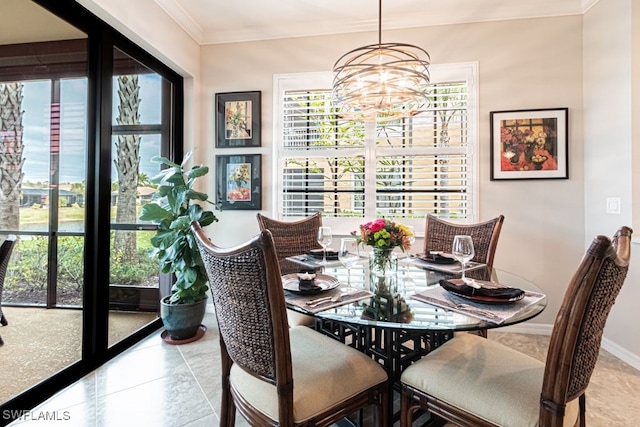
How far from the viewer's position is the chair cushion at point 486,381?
3.52 ft

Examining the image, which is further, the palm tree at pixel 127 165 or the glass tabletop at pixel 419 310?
the palm tree at pixel 127 165

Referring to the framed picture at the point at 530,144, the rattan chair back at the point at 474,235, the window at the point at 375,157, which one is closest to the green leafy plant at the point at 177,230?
the window at the point at 375,157

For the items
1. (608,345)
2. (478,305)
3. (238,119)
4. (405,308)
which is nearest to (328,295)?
(405,308)

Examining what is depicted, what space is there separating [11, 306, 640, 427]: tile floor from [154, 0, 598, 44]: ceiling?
2963mm

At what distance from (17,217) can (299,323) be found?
1.75 m

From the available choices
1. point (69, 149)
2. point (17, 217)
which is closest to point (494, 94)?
point (69, 149)

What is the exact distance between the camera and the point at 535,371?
1.24 metres

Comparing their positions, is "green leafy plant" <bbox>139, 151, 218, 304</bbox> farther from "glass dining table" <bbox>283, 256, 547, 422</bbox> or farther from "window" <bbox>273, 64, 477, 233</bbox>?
"glass dining table" <bbox>283, 256, 547, 422</bbox>

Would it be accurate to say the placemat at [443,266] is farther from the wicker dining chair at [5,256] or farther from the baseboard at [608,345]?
the wicker dining chair at [5,256]

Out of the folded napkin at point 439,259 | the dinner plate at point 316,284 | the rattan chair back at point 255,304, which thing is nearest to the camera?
the rattan chair back at point 255,304

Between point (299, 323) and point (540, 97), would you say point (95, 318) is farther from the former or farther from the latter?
point (540, 97)

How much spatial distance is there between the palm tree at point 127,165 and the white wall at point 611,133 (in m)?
3.94

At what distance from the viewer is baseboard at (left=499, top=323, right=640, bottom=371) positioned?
2300 mm

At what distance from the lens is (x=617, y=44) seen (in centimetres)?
245
